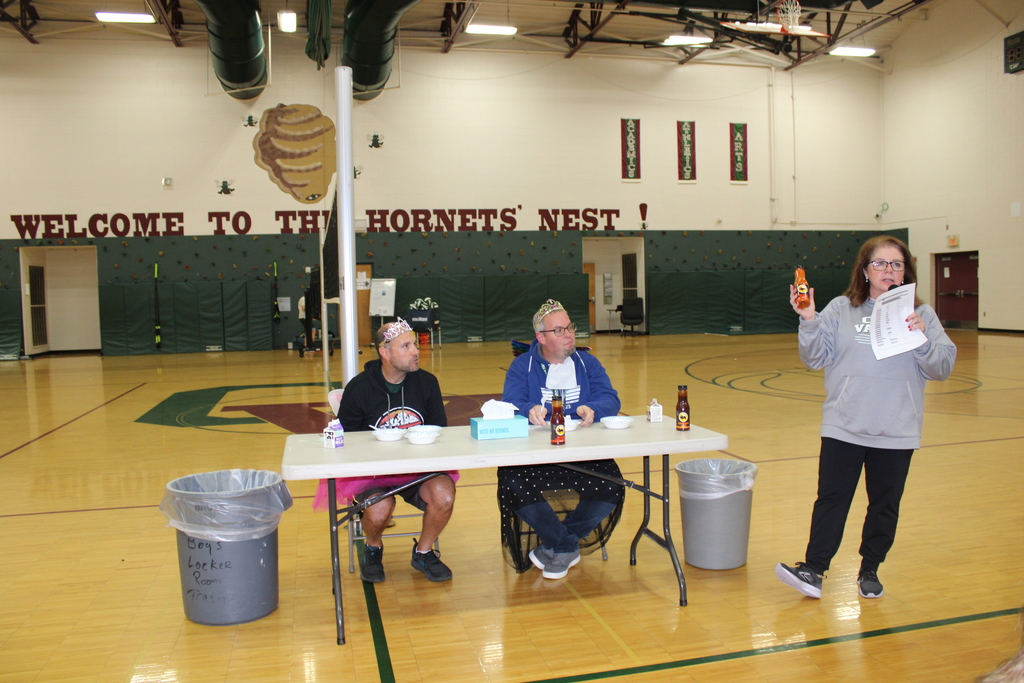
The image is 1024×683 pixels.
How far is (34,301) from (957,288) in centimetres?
2379

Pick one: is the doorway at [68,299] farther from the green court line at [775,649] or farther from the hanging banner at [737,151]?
the green court line at [775,649]

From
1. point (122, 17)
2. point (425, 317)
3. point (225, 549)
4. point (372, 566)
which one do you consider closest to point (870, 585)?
point (372, 566)

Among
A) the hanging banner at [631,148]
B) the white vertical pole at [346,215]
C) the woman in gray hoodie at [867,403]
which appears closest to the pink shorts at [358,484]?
the white vertical pole at [346,215]

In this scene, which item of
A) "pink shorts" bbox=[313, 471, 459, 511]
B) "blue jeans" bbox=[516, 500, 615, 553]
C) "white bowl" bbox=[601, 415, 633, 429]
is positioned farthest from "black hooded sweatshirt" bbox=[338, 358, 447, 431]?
"white bowl" bbox=[601, 415, 633, 429]

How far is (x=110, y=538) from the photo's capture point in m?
4.47

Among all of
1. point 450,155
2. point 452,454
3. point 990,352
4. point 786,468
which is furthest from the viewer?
point 450,155

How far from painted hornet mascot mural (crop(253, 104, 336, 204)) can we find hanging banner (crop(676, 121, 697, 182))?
938 cm

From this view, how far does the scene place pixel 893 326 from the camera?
10.3 feet

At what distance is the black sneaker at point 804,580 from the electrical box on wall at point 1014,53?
18.9 meters

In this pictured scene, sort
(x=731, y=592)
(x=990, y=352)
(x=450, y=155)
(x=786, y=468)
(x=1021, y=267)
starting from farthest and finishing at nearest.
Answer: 1. (x=450, y=155)
2. (x=1021, y=267)
3. (x=990, y=352)
4. (x=786, y=468)
5. (x=731, y=592)

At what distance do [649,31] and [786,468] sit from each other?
55.9 ft

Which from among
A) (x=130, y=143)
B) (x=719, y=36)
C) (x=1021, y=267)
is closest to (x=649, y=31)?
(x=719, y=36)

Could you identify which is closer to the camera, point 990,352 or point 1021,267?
point 990,352

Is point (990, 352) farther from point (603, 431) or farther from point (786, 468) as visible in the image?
point (603, 431)
